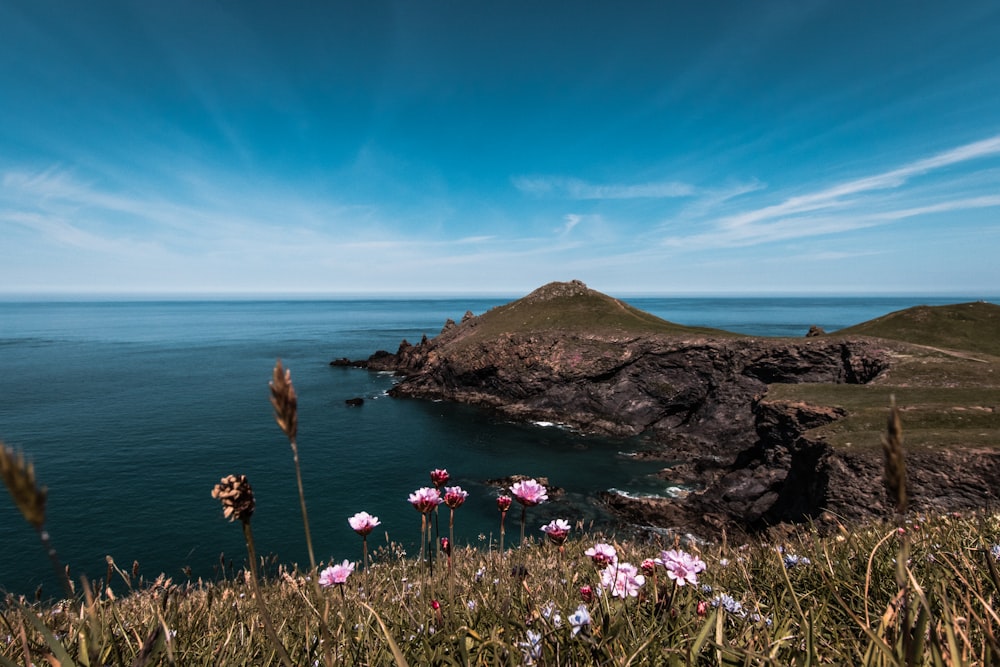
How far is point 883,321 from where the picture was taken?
194 ft

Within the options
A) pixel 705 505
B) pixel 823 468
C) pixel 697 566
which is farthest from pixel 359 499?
pixel 697 566

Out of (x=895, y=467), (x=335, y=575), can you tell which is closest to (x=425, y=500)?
(x=335, y=575)

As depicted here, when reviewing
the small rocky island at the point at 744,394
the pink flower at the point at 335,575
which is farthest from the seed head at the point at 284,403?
the small rocky island at the point at 744,394

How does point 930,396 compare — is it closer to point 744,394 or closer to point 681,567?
point 744,394

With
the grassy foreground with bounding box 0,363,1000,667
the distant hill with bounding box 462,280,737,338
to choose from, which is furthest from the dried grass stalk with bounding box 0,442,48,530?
the distant hill with bounding box 462,280,737,338

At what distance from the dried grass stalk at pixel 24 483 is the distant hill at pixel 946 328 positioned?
6351 centimetres

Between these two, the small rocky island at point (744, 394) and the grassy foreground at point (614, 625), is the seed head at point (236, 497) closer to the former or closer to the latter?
the grassy foreground at point (614, 625)

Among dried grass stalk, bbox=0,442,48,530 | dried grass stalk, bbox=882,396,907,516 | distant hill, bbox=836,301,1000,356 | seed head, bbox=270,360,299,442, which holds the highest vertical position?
seed head, bbox=270,360,299,442

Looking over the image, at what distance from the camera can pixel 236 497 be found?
247 centimetres

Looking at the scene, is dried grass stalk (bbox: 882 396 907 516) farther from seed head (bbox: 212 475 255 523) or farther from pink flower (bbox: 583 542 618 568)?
seed head (bbox: 212 475 255 523)

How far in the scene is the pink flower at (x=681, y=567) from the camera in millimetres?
3377

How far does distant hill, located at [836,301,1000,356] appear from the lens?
49.8 m

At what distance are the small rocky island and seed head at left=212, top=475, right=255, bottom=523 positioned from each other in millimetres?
6846

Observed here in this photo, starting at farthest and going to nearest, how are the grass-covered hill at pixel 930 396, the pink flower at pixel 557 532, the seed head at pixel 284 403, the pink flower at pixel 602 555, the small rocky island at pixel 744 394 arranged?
the grass-covered hill at pixel 930 396 < the small rocky island at pixel 744 394 < the pink flower at pixel 557 532 < the pink flower at pixel 602 555 < the seed head at pixel 284 403
